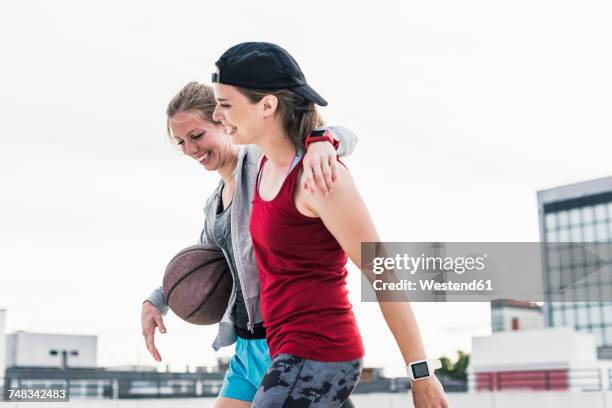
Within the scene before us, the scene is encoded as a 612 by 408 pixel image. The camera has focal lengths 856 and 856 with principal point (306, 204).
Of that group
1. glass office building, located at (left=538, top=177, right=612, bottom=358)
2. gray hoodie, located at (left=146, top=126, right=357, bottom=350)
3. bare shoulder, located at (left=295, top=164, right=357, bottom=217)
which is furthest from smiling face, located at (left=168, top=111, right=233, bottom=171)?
glass office building, located at (left=538, top=177, right=612, bottom=358)

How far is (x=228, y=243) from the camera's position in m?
3.02

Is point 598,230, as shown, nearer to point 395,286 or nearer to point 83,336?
point 83,336

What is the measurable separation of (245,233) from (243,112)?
57 cm

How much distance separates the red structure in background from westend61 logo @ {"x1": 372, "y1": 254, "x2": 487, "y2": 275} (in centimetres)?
4903

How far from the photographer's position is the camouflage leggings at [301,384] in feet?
7.11

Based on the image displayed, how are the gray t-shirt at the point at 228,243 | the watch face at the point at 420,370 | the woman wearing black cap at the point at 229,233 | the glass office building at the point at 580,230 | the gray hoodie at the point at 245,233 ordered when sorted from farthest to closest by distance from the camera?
the glass office building at the point at 580,230, the gray t-shirt at the point at 228,243, the woman wearing black cap at the point at 229,233, the gray hoodie at the point at 245,233, the watch face at the point at 420,370

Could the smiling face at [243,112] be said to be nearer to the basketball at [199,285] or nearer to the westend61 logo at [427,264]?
the westend61 logo at [427,264]

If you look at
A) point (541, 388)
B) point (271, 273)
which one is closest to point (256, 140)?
point (271, 273)

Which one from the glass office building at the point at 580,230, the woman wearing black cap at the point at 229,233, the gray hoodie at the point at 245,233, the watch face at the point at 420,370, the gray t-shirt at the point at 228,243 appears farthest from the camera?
the glass office building at the point at 580,230

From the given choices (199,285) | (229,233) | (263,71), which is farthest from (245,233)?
(263,71)

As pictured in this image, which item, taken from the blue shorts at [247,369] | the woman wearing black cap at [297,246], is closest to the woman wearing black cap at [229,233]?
the blue shorts at [247,369]

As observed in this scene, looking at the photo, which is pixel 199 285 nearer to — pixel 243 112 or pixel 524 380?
pixel 243 112

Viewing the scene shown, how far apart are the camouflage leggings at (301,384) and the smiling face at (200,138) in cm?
103

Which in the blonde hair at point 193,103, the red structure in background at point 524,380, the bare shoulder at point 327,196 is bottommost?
the red structure in background at point 524,380
